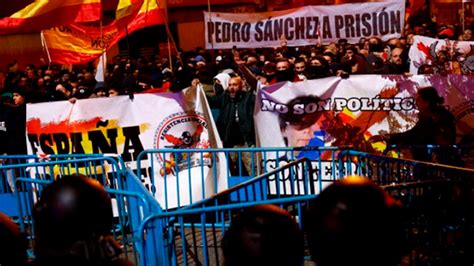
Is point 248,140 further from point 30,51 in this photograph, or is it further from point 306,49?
point 30,51

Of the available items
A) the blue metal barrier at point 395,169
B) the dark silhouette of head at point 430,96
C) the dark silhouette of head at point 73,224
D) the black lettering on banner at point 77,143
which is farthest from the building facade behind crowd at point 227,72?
the dark silhouette of head at point 73,224

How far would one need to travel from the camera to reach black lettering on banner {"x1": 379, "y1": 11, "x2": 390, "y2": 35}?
539 inches

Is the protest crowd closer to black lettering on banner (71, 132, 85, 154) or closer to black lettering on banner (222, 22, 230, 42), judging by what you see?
black lettering on banner (71, 132, 85, 154)

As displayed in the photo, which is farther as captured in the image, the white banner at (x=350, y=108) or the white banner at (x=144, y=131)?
the white banner at (x=144, y=131)

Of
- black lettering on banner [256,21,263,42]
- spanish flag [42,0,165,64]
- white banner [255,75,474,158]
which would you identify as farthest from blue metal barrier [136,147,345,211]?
black lettering on banner [256,21,263,42]

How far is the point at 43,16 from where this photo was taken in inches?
429

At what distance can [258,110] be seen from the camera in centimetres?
915

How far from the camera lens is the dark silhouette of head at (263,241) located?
272 cm

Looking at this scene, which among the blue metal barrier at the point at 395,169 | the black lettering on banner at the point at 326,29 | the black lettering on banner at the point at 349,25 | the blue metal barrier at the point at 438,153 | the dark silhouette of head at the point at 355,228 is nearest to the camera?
the dark silhouette of head at the point at 355,228

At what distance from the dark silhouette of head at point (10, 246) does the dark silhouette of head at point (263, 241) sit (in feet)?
3.02

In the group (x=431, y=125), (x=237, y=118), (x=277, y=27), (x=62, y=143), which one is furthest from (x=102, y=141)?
(x=277, y=27)

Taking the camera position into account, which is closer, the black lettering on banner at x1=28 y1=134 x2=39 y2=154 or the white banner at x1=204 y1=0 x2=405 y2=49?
the black lettering on banner at x1=28 y1=134 x2=39 y2=154

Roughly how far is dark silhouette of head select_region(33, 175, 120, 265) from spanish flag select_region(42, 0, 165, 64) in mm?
8864

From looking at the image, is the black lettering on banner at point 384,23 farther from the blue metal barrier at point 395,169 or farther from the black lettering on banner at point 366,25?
the blue metal barrier at point 395,169
